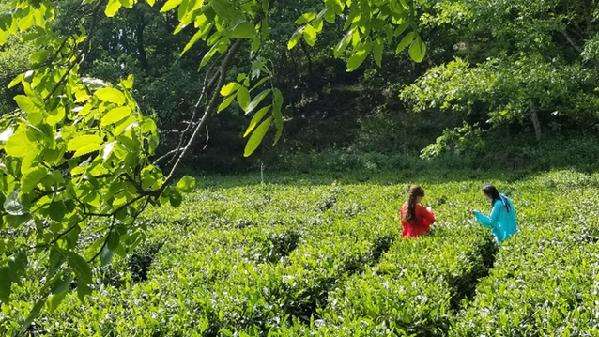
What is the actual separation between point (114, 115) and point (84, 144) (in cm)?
13

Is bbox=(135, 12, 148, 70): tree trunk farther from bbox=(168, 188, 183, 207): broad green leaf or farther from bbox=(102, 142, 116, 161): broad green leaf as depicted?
bbox=(102, 142, 116, 161): broad green leaf

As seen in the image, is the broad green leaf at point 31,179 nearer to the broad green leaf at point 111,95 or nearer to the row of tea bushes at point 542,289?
the broad green leaf at point 111,95

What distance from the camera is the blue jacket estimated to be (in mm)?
8305

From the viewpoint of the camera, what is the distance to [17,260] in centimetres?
136

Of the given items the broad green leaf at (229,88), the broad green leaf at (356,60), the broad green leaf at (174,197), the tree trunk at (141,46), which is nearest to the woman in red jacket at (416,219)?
the broad green leaf at (356,60)

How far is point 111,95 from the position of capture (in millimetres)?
1548

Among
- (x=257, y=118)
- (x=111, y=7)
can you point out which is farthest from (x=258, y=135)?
(x=111, y=7)

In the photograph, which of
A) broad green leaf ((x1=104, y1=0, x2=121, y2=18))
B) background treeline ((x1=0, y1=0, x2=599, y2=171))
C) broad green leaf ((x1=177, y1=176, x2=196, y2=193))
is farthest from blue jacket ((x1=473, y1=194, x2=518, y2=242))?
broad green leaf ((x1=177, y1=176, x2=196, y2=193))

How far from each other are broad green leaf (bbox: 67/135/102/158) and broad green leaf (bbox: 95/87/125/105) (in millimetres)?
159

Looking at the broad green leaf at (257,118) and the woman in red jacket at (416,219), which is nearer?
the broad green leaf at (257,118)

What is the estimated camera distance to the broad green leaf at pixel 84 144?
140 centimetres

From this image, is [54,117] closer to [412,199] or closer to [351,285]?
[351,285]

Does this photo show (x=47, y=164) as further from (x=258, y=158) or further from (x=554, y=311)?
(x=258, y=158)

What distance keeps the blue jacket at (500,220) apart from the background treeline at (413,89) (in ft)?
22.1
